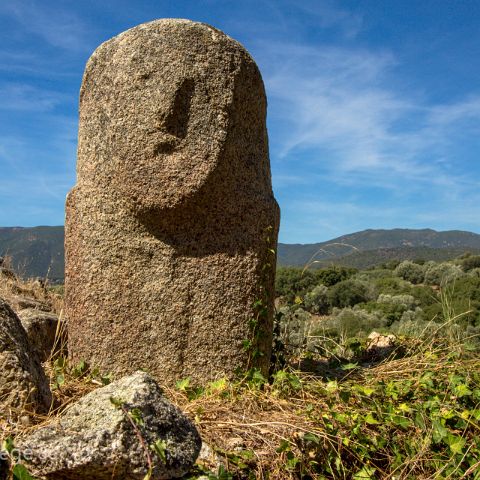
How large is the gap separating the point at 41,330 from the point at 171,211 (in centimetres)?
148

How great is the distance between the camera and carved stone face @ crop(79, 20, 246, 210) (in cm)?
393

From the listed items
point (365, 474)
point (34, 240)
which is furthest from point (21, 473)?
point (34, 240)

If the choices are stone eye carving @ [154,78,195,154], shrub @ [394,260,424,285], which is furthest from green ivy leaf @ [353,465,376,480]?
shrub @ [394,260,424,285]

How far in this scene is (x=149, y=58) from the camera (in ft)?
13.0

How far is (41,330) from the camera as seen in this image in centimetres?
462

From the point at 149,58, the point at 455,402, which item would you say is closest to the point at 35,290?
the point at 149,58

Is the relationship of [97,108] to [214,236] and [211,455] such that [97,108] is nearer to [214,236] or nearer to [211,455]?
[214,236]

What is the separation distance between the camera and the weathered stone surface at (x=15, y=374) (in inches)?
116

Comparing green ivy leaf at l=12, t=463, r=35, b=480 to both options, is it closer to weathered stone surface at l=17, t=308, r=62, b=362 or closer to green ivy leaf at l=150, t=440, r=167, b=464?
green ivy leaf at l=150, t=440, r=167, b=464

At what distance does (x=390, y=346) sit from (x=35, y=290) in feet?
17.6

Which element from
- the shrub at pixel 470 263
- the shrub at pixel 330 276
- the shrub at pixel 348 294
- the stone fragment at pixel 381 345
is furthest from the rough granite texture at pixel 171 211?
the shrub at pixel 470 263

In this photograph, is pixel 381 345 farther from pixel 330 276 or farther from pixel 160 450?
pixel 330 276

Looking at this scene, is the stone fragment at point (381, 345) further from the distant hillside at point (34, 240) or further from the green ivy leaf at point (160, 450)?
the distant hillside at point (34, 240)

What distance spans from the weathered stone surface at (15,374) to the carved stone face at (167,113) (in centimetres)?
126
